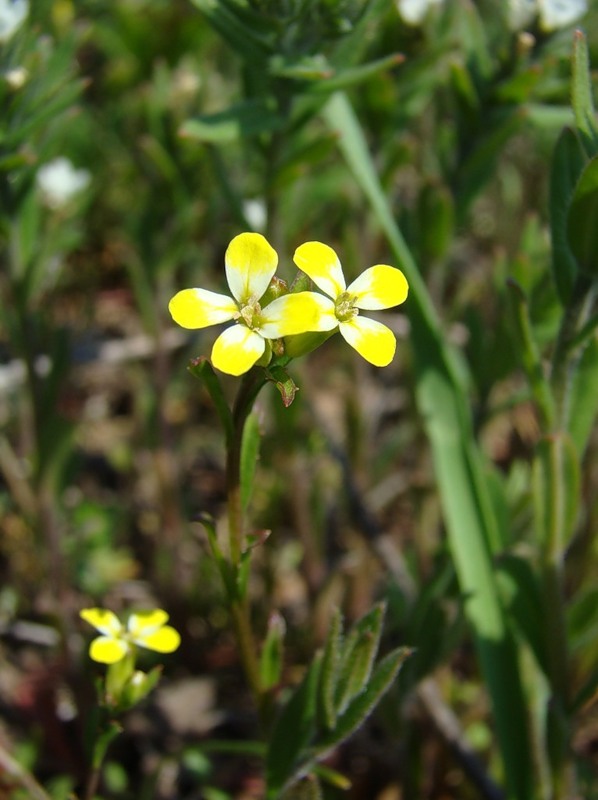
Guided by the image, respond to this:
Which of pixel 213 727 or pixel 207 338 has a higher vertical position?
pixel 207 338

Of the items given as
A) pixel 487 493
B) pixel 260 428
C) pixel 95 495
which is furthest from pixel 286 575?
pixel 260 428

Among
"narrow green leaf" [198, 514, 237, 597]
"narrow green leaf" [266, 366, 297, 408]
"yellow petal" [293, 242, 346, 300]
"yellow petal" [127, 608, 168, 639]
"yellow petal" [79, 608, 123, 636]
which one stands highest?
"yellow petal" [293, 242, 346, 300]

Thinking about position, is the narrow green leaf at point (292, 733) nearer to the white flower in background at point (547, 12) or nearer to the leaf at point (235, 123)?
the leaf at point (235, 123)

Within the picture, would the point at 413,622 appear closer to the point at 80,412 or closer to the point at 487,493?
the point at 487,493

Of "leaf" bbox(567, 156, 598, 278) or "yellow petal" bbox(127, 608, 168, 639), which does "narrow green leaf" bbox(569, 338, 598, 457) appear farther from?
"yellow petal" bbox(127, 608, 168, 639)

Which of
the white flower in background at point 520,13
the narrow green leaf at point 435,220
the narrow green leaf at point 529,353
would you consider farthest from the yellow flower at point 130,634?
the white flower in background at point 520,13

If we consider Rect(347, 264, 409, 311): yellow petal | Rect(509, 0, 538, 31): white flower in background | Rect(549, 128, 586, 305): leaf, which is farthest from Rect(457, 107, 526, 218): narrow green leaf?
Rect(347, 264, 409, 311): yellow petal

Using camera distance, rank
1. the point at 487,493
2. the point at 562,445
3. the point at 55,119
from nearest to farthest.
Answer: the point at 562,445 → the point at 487,493 → the point at 55,119
